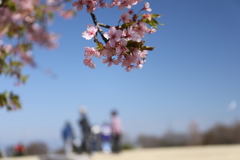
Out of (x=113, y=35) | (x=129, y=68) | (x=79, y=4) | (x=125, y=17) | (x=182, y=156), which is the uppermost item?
(x=79, y=4)

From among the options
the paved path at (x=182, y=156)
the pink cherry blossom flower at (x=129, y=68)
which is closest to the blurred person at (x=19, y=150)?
the paved path at (x=182, y=156)

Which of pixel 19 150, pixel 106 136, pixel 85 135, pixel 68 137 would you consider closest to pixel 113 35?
pixel 85 135

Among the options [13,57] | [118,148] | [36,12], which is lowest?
[118,148]

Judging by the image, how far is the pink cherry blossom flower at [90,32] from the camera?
182cm

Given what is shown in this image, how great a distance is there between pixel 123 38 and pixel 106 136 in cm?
1092

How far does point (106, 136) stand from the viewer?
12.5 metres

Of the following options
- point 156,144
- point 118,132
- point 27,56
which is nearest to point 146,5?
point 27,56

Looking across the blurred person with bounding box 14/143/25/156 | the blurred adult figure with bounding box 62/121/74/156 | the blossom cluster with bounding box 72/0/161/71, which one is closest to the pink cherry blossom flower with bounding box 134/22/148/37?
the blossom cluster with bounding box 72/0/161/71

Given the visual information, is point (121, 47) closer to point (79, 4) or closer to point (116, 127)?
point (79, 4)

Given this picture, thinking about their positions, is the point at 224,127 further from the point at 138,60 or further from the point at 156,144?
the point at 138,60

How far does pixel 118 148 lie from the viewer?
11.9m

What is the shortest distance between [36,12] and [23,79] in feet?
4.72

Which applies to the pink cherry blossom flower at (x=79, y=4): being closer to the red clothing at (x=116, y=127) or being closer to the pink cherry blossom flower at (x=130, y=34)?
the pink cherry blossom flower at (x=130, y=34)

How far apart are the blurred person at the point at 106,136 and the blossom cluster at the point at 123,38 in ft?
35.1
